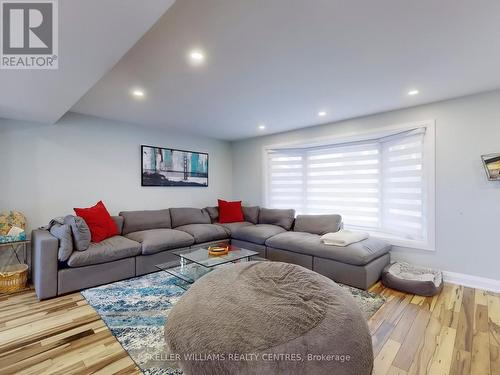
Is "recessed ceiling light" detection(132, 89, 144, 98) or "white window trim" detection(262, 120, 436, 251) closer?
"recessed ceiling light" detection(132, 89, 144, 98)

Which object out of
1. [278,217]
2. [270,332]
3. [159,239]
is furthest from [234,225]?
[270,332]

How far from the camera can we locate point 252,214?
4832 mm

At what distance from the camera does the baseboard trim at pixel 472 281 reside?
2.71 m

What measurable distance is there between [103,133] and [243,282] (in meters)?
3.48

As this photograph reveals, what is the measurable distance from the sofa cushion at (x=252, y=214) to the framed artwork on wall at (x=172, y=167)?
3.50 ft

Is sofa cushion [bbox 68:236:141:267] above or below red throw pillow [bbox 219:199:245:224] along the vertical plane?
below

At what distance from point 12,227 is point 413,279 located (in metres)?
4.80

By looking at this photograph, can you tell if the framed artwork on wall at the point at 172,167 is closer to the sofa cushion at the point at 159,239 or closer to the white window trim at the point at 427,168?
the sofa cushion at the point at 159,239

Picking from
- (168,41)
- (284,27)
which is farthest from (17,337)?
(284,27)

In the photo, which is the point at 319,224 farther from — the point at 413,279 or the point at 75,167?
the point at 75,167

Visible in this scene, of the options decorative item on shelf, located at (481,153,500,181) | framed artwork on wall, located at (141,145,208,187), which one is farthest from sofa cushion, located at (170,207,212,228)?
decorative item on shelf, located at (481,153,500,181)

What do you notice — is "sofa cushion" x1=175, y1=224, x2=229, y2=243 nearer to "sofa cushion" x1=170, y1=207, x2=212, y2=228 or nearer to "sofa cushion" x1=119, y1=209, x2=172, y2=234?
"sofa cushion" x1=170, y1=207, x2=212, y2=228

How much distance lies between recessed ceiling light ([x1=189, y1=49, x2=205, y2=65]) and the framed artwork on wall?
257cm

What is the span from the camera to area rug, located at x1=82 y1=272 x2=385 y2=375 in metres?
1.66
